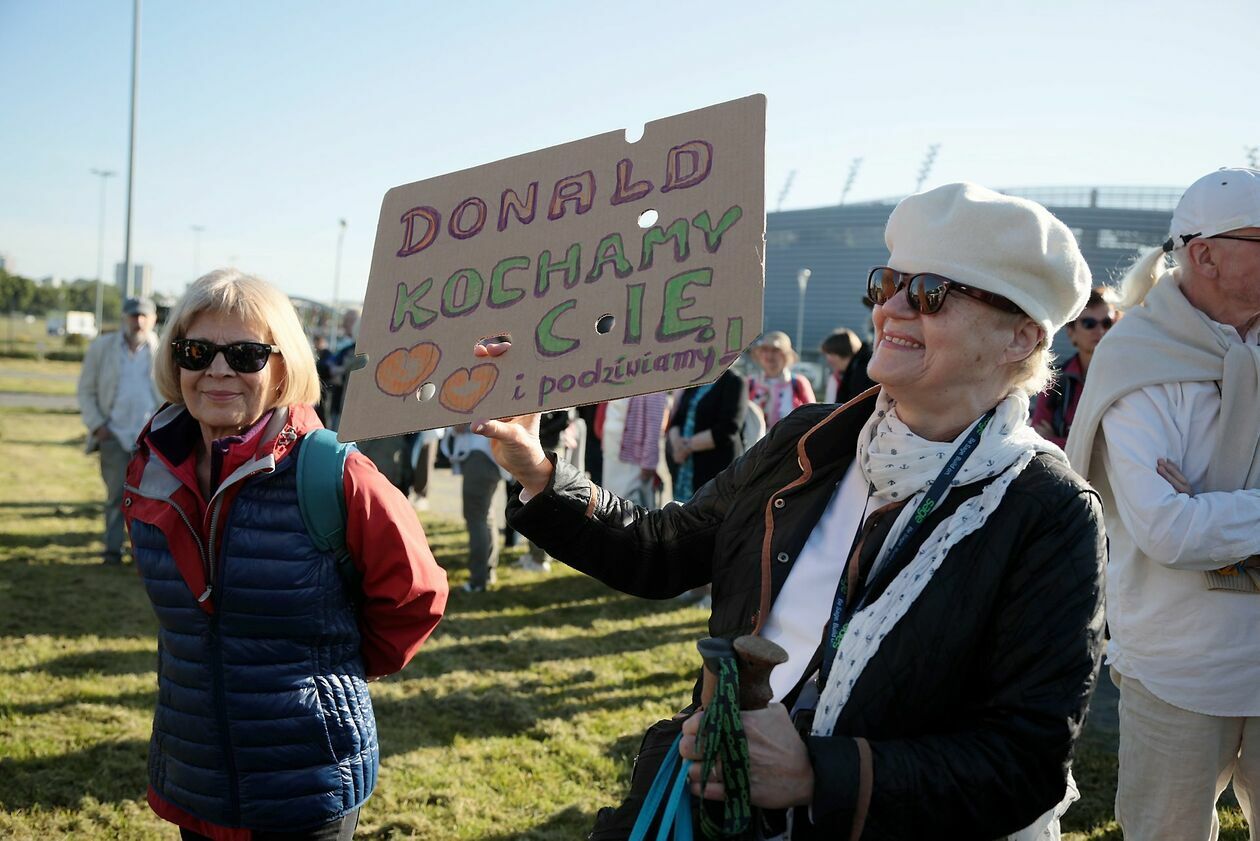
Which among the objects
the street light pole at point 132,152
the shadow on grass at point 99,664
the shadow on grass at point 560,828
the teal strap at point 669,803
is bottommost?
the shadow on grass at point 560,828

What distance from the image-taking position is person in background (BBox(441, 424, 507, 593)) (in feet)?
21.7

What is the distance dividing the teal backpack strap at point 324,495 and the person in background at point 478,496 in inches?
174

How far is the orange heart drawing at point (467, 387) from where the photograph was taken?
5.03 feet

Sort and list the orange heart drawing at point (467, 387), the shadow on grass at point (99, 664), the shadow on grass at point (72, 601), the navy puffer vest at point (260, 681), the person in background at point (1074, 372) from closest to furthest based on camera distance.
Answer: the orange heart drawing at point (467, 387) < the navy puffer vest at point (260, 681) < the person in background at point (1074, 372) < the shadow on grass at point (99, 664) < the shadow on grass at point (72, 601)

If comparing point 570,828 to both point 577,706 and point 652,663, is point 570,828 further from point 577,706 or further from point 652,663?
point 652,663

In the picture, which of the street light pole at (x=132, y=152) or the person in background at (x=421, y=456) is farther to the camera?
the street light pole at (x=132, y=152)

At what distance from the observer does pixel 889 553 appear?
1.41 meters

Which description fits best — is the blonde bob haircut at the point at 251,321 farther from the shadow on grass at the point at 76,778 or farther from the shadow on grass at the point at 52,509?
the shadow on grass at the point at 52,509

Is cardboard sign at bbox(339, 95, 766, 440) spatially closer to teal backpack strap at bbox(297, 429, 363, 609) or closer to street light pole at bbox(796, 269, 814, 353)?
teal backpack strap at bbox(297, 429, 363, 609)

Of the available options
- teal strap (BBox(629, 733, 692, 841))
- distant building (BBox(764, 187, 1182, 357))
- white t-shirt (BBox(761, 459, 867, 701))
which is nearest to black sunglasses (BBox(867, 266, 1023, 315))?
white t-shirt (BBox(761, 459, 867, 701))

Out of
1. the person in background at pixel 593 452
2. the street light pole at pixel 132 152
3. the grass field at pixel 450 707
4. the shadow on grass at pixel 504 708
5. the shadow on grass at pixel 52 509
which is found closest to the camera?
the grass field at pixel 450 707

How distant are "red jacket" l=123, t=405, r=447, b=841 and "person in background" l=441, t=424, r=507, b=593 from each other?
434 centimetres

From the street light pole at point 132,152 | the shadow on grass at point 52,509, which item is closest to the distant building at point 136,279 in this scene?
the street light pole at point 132,152

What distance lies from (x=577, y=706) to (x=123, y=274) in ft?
47.2
